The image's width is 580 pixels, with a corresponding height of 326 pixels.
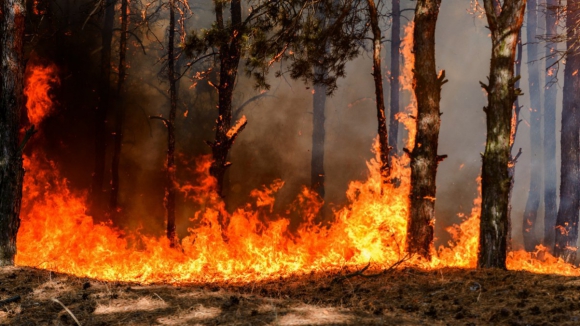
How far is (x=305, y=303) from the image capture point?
5.64 m

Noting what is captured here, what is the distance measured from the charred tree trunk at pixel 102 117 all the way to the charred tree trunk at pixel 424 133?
36.9 feet

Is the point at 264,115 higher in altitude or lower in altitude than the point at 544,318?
higher

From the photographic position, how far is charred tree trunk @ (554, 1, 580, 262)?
16.3m

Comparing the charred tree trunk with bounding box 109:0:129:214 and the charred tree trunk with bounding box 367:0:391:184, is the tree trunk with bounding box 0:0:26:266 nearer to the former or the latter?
the charred tree trunk with bounding box 109:0:129:214

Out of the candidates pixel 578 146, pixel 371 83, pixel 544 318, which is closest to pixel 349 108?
pixel 371 83

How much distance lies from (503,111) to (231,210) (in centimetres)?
1137

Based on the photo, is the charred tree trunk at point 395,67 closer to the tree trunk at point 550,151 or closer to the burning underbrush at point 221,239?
the burning underbrush at point 221,239

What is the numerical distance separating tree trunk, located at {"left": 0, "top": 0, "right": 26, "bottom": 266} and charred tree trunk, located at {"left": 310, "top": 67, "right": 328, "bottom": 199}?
450 inches

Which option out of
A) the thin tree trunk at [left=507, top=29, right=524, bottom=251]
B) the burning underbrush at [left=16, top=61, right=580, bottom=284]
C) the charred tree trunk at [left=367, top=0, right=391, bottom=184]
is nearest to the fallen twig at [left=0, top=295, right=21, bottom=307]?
the burning underbrush at [left=16, top=61, right=580, bottom=284]

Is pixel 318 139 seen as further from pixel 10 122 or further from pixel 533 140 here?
pixel 10 122

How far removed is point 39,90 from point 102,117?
2.08 meters

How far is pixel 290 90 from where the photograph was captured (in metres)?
19.4

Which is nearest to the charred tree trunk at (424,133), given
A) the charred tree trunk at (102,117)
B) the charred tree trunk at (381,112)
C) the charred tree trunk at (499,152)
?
the charred tree trunk at (499,152)

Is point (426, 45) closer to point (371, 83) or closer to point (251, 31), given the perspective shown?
point (251, 31)
